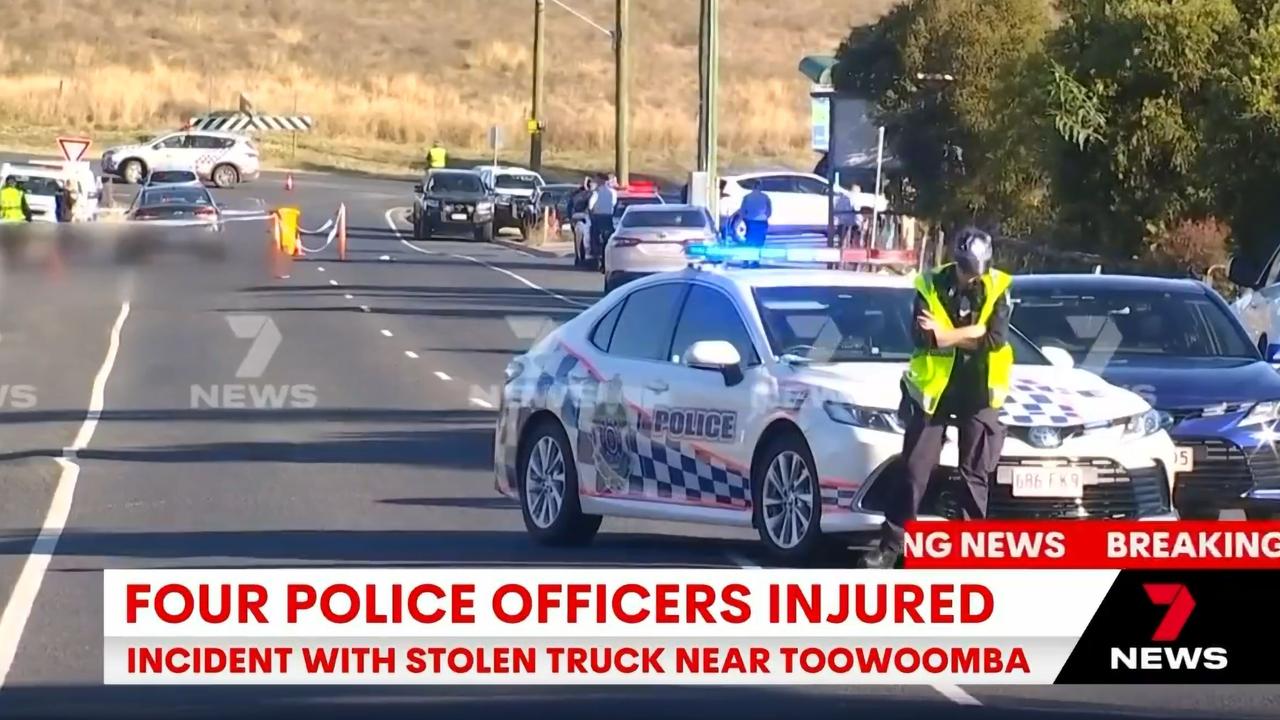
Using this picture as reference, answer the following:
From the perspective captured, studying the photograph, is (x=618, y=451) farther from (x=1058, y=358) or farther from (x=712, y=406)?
(x=1058, y=358)

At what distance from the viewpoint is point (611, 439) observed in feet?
43.0

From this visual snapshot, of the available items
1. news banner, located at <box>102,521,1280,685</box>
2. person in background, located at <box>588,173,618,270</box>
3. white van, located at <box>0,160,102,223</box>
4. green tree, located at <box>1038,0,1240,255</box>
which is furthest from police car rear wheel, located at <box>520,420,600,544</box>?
white van, located at <box>0,160,102,223</box>

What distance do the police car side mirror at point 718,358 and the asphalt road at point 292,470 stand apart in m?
0.93

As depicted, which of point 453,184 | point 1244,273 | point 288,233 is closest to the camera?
point 1244,273

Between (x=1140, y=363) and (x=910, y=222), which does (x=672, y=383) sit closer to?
(x=1140, y=363)

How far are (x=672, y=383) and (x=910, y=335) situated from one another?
3.95ft

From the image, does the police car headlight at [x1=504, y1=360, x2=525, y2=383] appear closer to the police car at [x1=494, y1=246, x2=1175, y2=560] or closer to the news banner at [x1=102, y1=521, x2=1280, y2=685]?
the police car at [x1=494, y1=246, x2=1175, y2=560]

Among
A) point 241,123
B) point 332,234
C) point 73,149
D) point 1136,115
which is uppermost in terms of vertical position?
point 1136,115

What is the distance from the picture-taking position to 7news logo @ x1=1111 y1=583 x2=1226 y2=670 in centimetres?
866

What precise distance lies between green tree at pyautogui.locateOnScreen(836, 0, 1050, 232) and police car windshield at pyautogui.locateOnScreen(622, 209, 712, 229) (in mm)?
2973

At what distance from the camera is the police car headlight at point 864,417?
11680 millimetres

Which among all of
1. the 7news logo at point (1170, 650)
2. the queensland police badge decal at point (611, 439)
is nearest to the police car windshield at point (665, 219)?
the queensland police badge decal at point (611, 439)

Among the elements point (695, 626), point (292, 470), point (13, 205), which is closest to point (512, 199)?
point (13, 205)

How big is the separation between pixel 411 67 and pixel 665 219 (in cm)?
8002
